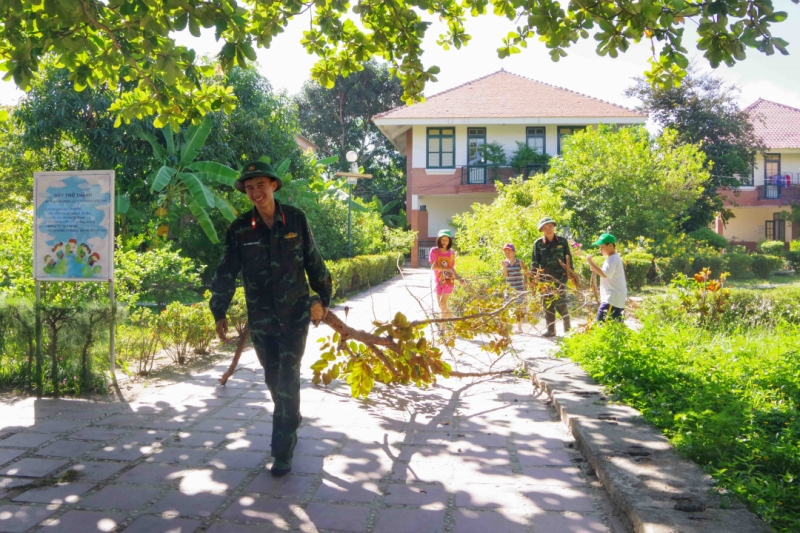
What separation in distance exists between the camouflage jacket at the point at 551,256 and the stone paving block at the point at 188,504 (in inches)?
274

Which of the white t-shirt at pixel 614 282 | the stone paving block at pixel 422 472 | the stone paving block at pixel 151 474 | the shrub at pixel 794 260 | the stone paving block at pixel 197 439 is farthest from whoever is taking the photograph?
the shrub at pixel 794 260

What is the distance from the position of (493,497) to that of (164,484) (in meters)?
2.11

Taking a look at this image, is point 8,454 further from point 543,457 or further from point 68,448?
point 543,457

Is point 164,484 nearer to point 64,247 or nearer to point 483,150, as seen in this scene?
A: point 64,247

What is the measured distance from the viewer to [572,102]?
34.7 meters

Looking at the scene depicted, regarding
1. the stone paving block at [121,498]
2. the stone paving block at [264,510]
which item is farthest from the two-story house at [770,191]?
the stone paving block at [121,498]

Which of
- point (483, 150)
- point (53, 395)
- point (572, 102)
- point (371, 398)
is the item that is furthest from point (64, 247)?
point (572, 102)

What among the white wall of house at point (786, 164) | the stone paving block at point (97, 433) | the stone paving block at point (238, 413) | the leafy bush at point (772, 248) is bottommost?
the stone paving block at point (238, 413)

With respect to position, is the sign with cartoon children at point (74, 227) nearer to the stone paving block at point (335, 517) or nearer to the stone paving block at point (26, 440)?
the stone paving block at point (26, 440)

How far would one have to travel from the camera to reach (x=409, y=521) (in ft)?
13.7

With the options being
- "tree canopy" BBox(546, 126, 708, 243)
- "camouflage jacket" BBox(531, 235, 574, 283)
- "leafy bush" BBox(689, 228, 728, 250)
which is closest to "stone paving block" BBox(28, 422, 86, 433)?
"camouflage jacket" BBox(531, 235, 574, 283)

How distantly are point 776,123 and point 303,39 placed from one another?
42.1 m

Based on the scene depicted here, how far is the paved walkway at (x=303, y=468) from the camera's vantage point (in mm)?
4168

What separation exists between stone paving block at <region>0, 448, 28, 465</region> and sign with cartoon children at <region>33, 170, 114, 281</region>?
104 inches
